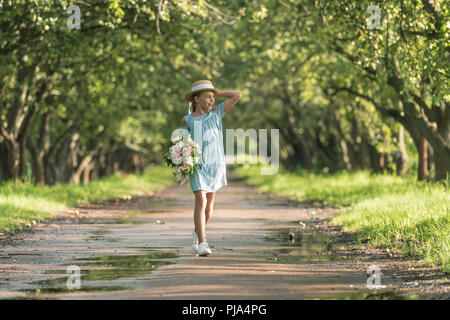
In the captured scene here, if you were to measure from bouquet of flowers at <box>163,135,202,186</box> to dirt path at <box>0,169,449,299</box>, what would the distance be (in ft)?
3.40

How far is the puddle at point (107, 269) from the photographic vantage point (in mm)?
7359

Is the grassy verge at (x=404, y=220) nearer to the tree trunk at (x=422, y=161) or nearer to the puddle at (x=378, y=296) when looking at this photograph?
the tree trunk at (x=422, y=161)

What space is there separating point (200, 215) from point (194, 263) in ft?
3.27

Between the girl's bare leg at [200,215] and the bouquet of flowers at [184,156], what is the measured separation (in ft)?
1.01

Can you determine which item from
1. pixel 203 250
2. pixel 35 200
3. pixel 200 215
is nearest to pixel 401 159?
pixel 35 200

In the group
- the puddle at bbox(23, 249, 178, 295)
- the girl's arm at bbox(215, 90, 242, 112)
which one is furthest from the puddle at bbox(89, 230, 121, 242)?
the girl's arm at bbox(215, 90, 242, 112)

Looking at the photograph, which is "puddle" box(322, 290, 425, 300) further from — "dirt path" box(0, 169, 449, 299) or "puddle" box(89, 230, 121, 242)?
"puddle" box(89, 230, 121, 242)

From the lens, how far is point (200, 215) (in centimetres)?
982

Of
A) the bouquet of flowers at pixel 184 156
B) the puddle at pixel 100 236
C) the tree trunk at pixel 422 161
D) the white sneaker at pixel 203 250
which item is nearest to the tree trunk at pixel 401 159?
the tree trunk at pixel 422 161

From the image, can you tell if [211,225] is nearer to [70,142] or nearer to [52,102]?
Result: [52,102]

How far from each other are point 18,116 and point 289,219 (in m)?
9.21

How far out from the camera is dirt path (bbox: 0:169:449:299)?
23.5ft
